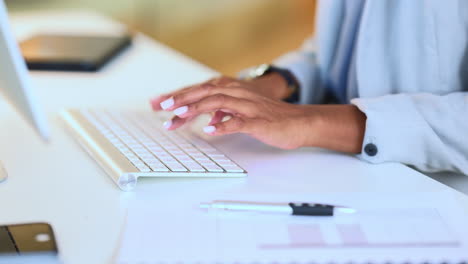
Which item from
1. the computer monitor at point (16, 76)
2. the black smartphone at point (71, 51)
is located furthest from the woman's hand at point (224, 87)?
the black smartphone at point (71, 51)

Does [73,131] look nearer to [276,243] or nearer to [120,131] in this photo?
[120,131]

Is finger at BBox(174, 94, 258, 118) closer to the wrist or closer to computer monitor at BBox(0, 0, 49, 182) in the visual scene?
the wrist

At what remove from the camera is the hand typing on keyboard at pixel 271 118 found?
798 mm

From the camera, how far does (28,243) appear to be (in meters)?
0.57

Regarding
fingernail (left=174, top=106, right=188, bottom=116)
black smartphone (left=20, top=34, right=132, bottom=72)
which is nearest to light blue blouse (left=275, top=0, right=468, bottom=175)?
fingernail (left=174, top=106, right=188, bottom=116)

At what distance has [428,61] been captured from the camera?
0.94 m

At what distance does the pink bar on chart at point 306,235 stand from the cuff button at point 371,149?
220mm

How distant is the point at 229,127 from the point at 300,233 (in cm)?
22

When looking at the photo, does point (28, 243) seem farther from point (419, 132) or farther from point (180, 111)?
point (419, 132)

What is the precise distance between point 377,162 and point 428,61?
0.80ft

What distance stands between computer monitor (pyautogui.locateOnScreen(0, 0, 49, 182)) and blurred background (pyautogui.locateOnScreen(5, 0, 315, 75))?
239 centimetres

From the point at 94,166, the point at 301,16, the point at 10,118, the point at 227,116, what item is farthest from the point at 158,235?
the point at 301,16

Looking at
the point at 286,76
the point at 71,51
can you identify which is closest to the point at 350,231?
the point at 286,76

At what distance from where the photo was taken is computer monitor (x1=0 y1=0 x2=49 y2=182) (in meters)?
0.56
